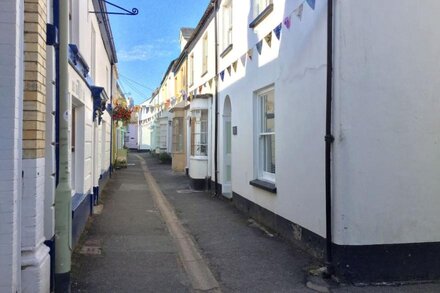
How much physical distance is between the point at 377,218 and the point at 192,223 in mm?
4424

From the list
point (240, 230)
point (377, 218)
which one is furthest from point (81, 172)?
point (377, 218)

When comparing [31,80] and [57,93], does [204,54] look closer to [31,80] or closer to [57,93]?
[57,93]

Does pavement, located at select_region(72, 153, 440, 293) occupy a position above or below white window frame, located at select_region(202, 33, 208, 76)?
below

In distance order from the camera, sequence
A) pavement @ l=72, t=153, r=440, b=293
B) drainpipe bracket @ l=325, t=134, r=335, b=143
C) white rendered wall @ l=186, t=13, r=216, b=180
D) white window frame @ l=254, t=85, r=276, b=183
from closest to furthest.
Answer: pavement @ l=72, t=153, r=440, b=293 → drainpipe bracket @ l=325, t=134, r=335, b=143 → white window frame @ l=254, t=85, r=276, b=183 → white rendered wall @ l=186, t=13, r=216, b=180

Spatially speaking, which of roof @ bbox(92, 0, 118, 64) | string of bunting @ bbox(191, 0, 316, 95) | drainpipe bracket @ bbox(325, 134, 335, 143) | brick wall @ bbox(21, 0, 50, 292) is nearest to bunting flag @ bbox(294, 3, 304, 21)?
string of bunting @ bbox(191, 0, 316, 95)

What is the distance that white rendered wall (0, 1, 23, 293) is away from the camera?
3.71 meters

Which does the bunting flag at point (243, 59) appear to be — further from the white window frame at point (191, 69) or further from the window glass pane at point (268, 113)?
the white window frame at point (191, 69)

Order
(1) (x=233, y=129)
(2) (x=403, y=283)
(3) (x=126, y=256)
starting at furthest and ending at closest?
(1) (x=233, y=129), (3) (x=126, y=256), (2) (x=403, y=283)

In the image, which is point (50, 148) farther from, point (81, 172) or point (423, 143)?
point (423, 143)

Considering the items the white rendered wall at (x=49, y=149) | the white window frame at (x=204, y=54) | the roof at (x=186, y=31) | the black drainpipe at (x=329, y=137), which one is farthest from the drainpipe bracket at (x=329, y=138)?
the roof at (x=186, y=31)

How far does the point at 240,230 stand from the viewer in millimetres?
8078

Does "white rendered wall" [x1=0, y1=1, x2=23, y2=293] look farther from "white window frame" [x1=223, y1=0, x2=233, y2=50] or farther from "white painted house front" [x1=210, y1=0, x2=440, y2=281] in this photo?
"white window frame" [x1=223, y1=0, x2=233, y2=50]

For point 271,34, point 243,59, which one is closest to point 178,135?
point 243,59

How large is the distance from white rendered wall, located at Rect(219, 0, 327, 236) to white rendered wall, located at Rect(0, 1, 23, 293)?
3522 mm
